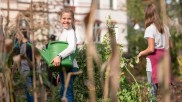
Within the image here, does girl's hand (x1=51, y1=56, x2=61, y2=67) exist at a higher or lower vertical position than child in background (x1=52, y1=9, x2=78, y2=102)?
lower

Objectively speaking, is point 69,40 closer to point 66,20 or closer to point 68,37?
point 68,37

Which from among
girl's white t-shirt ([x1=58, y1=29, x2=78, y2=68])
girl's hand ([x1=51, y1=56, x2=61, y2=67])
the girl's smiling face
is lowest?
girl's hand ([x1=51, y1=56, x2=61, y2=67])

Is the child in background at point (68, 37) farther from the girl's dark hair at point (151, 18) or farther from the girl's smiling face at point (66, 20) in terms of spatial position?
the girl's dark hair at point (151, 18)

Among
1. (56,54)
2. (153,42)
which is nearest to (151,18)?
(153,42)

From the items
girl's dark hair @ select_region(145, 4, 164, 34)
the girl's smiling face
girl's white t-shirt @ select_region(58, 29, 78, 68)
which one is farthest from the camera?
girl's dark hair @ select_region(145, 4, 164, 34)

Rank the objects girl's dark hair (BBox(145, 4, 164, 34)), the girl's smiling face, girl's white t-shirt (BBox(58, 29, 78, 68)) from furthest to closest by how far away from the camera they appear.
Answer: girl's dark hair (BBox(145, 4, 164, 34))
the girl's smiling face
girl's white t-shirt (BBox(58, 29, 78, 68))

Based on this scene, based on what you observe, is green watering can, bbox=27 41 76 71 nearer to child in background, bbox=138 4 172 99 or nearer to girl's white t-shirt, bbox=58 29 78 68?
girl's white t-shirt, bbox=58 29 78 68

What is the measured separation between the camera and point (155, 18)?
5.24m

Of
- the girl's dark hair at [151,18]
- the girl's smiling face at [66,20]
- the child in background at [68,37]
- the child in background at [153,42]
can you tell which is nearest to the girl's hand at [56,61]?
the child in background at [68,37]

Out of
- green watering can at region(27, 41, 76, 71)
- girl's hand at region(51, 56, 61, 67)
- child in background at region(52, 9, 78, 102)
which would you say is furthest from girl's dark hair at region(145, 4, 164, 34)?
girl's hand at region(51, 56, 61, 67)

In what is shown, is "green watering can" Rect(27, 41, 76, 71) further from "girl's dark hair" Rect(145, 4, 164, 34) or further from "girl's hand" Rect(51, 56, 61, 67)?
"girl's dark hair" Rect(145, 4, 164, 34)

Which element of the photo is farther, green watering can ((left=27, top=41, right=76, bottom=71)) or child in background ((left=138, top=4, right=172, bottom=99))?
child in background ((left=138, top=4, right=172, bottom=99))

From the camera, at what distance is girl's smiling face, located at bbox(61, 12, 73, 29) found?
505cm

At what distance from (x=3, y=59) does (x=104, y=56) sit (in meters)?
4.43
